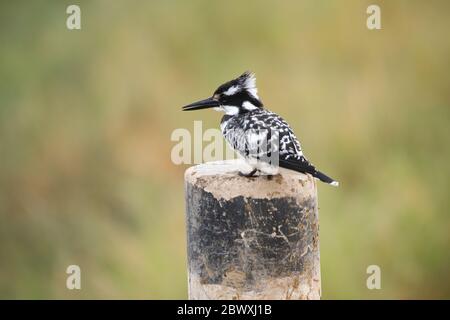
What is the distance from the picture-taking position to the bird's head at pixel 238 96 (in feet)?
15.5

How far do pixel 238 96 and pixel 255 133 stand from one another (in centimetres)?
38

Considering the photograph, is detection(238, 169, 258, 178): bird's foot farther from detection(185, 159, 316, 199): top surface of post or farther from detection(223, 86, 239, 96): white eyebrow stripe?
detection(223, 86, 239, 96): white eyebrow stripe

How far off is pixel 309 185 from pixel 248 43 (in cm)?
432

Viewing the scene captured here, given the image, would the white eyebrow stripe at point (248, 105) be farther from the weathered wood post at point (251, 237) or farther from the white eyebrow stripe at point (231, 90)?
the weathered wood post at point (251, 237)

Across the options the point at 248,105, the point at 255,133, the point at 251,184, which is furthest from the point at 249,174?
the point at 248,105

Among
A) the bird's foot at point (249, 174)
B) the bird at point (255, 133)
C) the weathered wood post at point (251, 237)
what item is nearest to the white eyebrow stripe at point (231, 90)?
the bird at point (255, 133)

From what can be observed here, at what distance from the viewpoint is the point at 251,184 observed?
3.98m

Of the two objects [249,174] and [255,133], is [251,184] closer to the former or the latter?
[249,174]

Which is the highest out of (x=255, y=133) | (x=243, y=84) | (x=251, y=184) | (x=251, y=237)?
(x=243, y=84)

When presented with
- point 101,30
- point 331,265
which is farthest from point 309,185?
point 101,30

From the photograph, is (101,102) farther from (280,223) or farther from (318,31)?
(280,223)

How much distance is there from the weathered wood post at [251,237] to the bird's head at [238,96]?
0.79m

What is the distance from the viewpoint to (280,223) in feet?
12.9
